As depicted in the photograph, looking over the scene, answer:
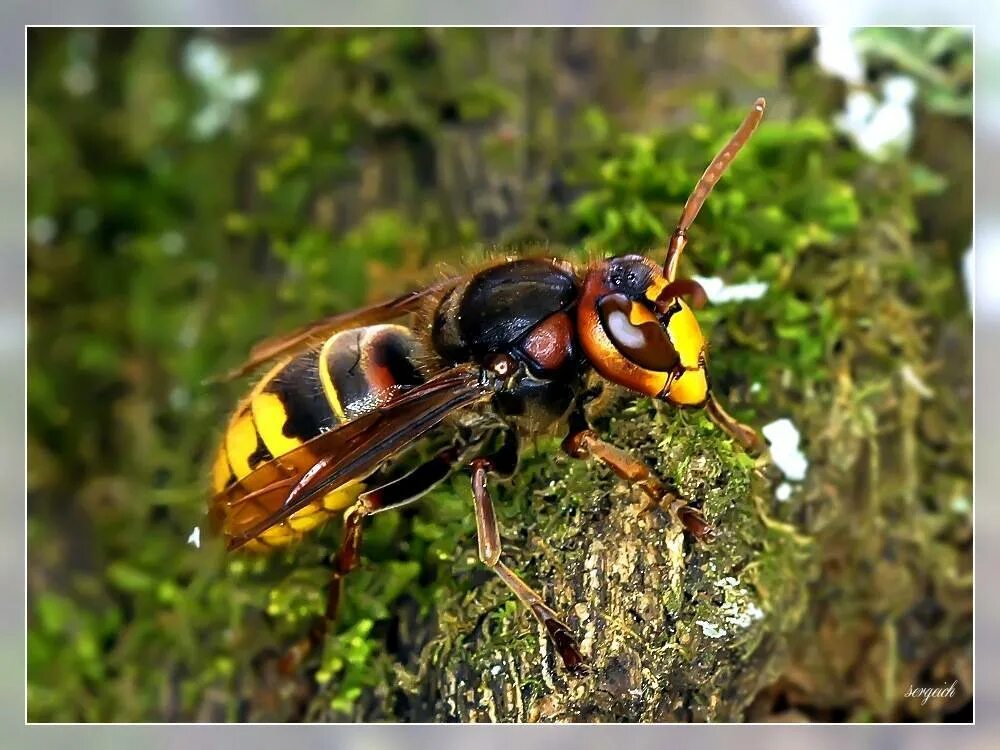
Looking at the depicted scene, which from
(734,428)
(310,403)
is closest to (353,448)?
(310,403)

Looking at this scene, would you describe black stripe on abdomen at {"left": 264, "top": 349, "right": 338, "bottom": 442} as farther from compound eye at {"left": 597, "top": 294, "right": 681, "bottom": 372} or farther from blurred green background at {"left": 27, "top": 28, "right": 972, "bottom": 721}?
compound eye at {"left": 597, "top": 294, "right": 681, "bottom": 372}

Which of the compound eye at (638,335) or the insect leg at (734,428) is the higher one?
the compound eye at (638,335)

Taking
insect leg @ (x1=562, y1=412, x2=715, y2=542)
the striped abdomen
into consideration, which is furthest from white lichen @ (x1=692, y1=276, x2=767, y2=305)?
the striped abdomen

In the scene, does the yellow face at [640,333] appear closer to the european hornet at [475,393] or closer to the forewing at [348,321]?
the european hornet at [475,393]

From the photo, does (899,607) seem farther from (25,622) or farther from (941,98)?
(25,622)

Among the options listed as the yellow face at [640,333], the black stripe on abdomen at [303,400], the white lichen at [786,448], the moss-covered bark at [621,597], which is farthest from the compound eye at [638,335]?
the black stripe on abdomen at [303,400]

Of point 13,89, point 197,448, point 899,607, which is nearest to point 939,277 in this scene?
point 899,607
